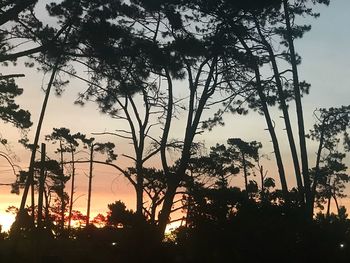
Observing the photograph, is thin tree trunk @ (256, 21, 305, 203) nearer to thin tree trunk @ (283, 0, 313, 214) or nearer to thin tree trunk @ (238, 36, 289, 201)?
thin tree trunk @ (283, 0, 313, 214)

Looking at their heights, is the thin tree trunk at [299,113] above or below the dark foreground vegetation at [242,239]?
above

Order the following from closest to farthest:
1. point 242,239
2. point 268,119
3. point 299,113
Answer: point 242,239 → point 299,113 → point 268,119

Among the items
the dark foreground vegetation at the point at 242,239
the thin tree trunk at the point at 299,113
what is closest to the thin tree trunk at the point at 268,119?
the thin tree trunk at the point at 299,113

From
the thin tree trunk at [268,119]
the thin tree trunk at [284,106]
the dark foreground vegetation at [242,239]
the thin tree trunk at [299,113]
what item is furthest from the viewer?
the thin tree trunk at [284,106]

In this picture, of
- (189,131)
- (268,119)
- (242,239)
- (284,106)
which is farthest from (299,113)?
(242,239)

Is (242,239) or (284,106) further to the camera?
(284,106)

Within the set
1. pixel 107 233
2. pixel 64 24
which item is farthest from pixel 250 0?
pixel 107 233

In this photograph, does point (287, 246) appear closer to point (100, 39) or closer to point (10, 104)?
point (100, 39)

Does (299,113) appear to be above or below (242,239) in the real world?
above

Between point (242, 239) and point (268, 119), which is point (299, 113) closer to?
point (268, 119)

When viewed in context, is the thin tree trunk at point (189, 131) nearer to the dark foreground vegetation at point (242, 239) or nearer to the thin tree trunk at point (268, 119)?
the thin tree trunk at point (268, 119)

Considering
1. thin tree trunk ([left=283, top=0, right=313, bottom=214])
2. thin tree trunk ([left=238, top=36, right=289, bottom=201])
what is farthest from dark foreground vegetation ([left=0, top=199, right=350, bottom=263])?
thin tree trunk ([left=238, top=36, right=289, bottom=201])

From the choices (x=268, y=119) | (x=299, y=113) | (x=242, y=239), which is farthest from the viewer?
(x=268, y=119)

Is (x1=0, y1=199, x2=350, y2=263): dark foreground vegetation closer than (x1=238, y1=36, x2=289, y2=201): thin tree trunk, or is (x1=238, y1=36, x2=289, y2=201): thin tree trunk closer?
(x1=0, y1=199, x2=350, y2=263): dark foreground vegetation
